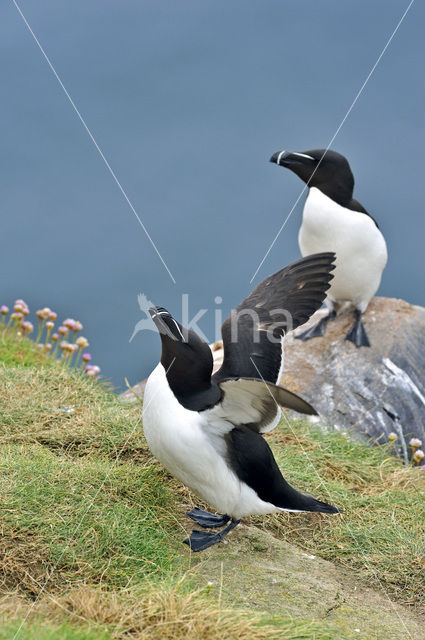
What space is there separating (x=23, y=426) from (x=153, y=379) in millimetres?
1435

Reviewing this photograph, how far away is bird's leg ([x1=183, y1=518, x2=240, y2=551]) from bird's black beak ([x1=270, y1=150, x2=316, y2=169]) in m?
3.75

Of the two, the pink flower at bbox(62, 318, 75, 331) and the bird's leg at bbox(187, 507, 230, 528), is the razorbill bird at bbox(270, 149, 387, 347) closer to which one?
the pink flower at bbox(62, 318, 75, 331)

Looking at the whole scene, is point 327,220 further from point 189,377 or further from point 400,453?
point 189,377

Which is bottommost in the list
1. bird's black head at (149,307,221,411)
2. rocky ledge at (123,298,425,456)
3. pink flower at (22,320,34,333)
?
pink flower at (22,320,34,333)

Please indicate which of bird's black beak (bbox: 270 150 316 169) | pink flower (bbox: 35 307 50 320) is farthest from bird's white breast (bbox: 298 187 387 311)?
pink flower (bbox: 35 307 50 320)

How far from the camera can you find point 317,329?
8.22 metres

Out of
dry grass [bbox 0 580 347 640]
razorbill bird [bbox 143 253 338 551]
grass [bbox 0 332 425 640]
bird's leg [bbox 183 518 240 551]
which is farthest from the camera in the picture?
bird's leg [bbox 183 518 240 551]

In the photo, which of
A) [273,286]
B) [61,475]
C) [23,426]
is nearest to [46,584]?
[61,475]

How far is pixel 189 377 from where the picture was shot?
4242mm

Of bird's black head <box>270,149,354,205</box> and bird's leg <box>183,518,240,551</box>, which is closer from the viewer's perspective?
bird's leg <box>183,518,240,551</box>

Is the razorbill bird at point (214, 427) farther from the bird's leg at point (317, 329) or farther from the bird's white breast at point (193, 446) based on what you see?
the bird's leg at point (317, 329)

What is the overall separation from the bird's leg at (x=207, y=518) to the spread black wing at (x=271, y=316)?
73 centimetres

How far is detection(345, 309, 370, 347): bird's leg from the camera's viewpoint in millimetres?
7926

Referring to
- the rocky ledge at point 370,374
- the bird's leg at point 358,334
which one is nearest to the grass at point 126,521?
the rocky ledge at point 370,374
